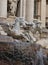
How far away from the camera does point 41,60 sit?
15.9 m

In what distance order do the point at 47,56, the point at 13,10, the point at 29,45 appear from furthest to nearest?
the point at 13,10 → the point at 47,56 → the point at 29,45

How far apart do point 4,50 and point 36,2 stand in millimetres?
27320

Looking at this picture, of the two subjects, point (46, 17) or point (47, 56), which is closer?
point (47, 56)

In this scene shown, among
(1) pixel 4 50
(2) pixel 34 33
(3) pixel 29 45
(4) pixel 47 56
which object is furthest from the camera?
(2) pixel 34 33

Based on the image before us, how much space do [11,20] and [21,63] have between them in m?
11.1

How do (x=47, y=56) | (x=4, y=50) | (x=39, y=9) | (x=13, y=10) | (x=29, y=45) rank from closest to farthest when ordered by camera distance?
1. (x=4, y=50)
2. (x=29, y=45)
3. (x=47, y=56)
4. (x=13, y=10)
5. (x=39, y=9)

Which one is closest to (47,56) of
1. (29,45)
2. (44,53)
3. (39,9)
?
(44,53)

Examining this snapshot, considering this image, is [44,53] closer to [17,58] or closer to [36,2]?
[17,58]

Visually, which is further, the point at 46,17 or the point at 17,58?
the point at 46,17

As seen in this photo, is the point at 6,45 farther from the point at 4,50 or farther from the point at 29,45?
the point at 29,45

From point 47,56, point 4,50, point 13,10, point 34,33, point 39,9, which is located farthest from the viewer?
point 39,9

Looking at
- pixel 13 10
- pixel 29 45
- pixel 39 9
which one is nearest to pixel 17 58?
pixel 29 45

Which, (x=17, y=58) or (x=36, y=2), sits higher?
(x=36, y=2)

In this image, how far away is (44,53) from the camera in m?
17.3
